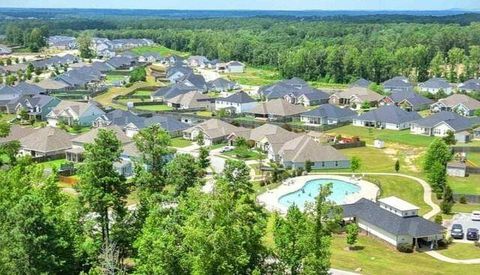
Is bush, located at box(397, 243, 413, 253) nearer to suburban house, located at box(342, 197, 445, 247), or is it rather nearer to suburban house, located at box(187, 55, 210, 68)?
suburban house, located at box(342, 197, 445, 247)

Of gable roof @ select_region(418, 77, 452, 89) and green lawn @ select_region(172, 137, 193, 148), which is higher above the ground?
gable roof @ select_region(418, 77, 452, 89)

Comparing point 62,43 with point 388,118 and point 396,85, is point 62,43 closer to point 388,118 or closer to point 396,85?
point 396,85

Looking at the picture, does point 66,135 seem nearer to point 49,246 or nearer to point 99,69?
point 49,246

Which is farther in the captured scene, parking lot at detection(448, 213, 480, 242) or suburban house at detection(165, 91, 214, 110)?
suburban house at detection(165, 91, 214, 110)

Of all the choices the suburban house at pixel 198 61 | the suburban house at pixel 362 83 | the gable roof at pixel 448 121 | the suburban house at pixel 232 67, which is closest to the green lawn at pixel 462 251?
the gable roof at pixel 448 121

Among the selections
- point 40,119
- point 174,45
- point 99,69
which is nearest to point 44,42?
point 174,45

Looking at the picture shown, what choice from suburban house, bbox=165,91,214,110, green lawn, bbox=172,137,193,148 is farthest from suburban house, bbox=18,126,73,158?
suburban house, bbox=165,91,214,110

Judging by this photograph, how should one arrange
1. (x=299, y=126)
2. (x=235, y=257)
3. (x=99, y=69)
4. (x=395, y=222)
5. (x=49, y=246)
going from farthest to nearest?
(x=99, y=69)
(x=299, y=126)
(x=395, y=222)
(x=49, y=246)
(x=235, y=257)
